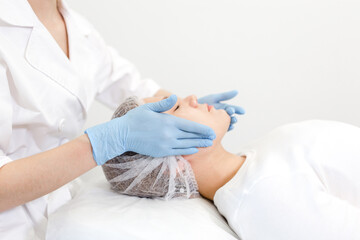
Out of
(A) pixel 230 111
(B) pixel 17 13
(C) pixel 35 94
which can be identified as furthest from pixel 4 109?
(A) pixel 230 111

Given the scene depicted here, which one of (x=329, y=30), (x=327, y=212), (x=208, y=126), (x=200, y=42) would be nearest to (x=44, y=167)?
(x=208, y=126)

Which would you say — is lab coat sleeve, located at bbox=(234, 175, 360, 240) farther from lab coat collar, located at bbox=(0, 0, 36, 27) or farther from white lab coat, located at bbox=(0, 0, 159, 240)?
lab coat collar, located at bbox=(0, 0, 36, 27)

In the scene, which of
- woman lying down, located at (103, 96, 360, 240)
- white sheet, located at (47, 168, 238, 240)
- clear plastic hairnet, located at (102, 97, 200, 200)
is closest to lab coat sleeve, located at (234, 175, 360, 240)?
woman lying down, located at (103, 96, 360, 240)

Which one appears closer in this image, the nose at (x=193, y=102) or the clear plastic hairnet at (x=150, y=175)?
the clear plastic hairnet at (x=150, y=175)

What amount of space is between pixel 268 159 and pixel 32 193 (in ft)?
2.49

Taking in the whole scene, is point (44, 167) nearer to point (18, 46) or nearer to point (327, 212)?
point (18, 46)

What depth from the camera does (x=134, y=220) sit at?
43.9 inches

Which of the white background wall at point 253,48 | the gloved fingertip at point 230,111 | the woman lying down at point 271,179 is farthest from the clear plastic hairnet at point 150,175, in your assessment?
the white background wall at point 253,48

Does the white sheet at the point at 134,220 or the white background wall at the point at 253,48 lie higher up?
the white background wall at the point at 253,48

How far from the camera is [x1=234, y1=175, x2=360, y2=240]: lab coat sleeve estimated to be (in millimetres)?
1089

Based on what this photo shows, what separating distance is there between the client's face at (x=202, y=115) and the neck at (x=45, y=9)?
0.60m

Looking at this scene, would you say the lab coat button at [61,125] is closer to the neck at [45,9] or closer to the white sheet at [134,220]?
the white sheet at [134,220]

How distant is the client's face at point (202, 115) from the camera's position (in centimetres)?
127

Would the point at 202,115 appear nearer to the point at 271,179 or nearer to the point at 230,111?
the point at 230,111
